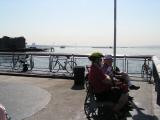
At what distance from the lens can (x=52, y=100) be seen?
10523 millimetres

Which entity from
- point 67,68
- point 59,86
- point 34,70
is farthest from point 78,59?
point 59,86

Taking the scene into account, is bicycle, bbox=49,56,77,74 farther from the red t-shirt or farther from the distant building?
the distant building

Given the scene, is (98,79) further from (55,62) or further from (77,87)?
(55,62)

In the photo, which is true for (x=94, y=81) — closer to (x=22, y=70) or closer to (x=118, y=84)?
(x=118, y=84)

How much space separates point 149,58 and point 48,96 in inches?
257

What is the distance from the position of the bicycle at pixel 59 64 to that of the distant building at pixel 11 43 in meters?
93.9

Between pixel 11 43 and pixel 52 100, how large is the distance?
104232 millimetres

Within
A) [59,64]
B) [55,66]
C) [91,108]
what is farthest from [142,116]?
[55,66]

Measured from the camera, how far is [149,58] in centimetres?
1606

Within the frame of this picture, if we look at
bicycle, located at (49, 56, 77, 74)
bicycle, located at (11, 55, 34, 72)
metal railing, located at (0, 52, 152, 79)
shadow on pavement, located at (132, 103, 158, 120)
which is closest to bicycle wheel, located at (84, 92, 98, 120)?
shadow on pavement, located at (132, 103, 158, 120)

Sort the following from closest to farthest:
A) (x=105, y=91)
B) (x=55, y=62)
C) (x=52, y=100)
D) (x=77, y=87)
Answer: (x=105, y=91) → (x=52, y=100) → (x=77, y=87) → (x=55, y=62)

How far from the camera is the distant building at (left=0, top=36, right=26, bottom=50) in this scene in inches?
4392

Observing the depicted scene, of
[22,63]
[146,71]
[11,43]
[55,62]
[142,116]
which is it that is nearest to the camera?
[142,116]

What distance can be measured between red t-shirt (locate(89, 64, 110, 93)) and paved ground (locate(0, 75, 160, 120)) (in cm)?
111
